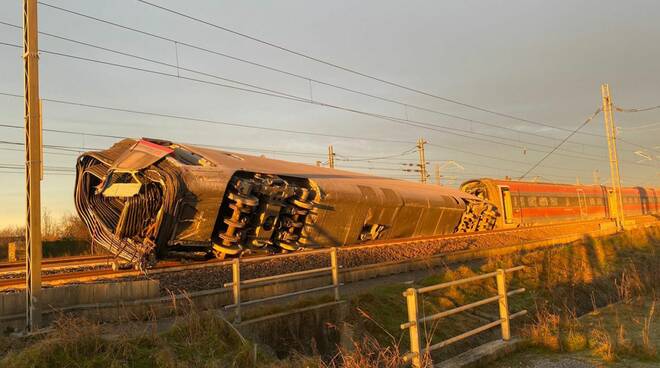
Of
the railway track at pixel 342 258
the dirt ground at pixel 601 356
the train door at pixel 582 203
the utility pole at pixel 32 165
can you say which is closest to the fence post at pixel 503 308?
the dirt ground at pixel 601 356

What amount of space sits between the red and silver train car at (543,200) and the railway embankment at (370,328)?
11.2m

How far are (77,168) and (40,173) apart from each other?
7.06m

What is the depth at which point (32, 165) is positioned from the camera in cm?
710

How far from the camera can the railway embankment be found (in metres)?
5.56

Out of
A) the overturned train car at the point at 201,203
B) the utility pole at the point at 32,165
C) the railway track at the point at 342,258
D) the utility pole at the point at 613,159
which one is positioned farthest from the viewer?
the utility pole at the point at 613,159

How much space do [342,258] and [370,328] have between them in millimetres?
4846

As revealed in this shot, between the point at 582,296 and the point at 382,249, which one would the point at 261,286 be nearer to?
the point at 382,249

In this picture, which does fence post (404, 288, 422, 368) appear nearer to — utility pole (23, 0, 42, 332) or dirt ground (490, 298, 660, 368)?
dirt ground (490, 298, 660, 368)

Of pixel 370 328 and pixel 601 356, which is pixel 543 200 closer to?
pixel 370 328

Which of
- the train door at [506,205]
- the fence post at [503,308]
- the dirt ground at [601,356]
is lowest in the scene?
the dirt ground at [601,356]

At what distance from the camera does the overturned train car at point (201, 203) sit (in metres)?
12.0

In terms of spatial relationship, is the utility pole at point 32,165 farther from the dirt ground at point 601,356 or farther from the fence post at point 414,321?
the dirt ground at point 601,356

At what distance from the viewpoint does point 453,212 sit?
2436 cm

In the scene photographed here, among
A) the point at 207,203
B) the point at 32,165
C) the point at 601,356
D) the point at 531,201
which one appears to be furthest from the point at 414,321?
the point at 531,201
